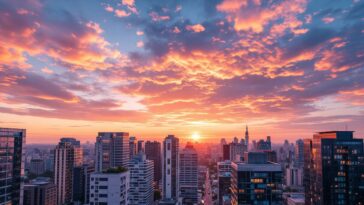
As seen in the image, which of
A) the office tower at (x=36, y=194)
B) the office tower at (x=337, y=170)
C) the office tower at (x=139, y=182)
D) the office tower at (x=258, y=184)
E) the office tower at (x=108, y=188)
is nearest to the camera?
the office tower at (x=108, y=188)

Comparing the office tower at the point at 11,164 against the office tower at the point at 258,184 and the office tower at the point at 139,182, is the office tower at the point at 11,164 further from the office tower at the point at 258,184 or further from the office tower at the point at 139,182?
the office tower at the point at 139,182

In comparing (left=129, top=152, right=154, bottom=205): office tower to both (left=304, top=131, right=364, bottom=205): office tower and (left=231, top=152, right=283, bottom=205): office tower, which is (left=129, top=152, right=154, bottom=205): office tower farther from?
(left=304, top=131, right=364, bottom=205): office tower

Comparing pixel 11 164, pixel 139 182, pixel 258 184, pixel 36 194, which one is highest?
pixel 11 164

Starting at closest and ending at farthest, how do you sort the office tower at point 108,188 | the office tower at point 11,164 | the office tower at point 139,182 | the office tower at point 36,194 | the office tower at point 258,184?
the office tower at point 11,164 → the office tower at point 108,188 → the office tower at point 258,184 → the office tower at point 139,182 → the office tower at point 36,194

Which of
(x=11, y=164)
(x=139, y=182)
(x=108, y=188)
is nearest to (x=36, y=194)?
(x=139, y=182)

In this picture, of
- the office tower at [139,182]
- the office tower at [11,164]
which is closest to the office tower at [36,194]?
the office tower at [139,182]

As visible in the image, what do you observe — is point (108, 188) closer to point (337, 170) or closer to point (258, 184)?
point (258, 184)
